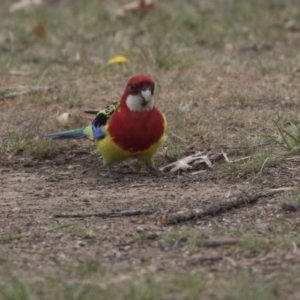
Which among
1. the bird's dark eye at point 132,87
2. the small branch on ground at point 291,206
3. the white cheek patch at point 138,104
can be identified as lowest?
the small branch on ground at point 291,206

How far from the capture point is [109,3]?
9.03 metres

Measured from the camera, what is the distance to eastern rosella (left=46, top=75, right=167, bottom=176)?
511cm

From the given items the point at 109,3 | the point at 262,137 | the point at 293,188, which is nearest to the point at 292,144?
the point at 262,137

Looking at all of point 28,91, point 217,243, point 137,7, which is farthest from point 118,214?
point 137,7

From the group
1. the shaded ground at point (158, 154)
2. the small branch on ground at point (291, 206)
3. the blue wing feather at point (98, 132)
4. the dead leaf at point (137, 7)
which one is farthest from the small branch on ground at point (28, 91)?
the small branch on ground at point (291, 206)

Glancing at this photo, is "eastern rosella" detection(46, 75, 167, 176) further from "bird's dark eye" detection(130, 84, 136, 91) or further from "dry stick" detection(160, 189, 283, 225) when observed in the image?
"dry stick" detection(160, 189, 283, 225)

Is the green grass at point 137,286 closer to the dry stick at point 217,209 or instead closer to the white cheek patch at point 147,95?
the dry stick at point 217,209

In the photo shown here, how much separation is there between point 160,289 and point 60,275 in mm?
394

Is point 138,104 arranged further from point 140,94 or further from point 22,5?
point 22,5

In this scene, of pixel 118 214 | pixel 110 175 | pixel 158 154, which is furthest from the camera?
pixel 158 154

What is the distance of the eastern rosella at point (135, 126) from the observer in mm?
5113

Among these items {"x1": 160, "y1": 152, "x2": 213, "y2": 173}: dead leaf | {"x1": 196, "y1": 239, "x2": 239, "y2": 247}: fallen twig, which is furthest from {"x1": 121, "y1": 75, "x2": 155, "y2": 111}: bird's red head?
{"x1": 196, "y1": 239, "x2": 239, "y2": 247}: fallen twig

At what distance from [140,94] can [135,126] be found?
17 cm

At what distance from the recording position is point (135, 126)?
5.12 metres
